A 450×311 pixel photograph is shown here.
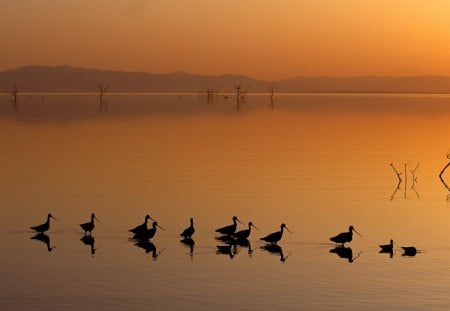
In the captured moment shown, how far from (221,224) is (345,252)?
5058 millimetres

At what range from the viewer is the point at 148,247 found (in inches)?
928

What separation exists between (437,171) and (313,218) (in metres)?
16.2

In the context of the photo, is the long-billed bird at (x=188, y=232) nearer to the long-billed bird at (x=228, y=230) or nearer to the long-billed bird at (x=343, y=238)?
the long-billed bird at (x=228, y=230)

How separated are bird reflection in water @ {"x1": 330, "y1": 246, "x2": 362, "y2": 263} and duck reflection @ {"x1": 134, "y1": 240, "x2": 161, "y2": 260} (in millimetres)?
4572

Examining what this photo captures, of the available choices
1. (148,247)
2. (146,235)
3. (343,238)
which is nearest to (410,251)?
(343,238)

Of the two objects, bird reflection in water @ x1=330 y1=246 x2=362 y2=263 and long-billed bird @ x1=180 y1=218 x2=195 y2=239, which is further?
long-billed bird @ x1=180 y1=218 x2=195 y2=239

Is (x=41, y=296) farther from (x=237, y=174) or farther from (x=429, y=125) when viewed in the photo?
(x=429, y=125)

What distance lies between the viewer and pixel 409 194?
113 ft

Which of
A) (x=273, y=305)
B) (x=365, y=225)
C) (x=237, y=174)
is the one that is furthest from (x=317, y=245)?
(x=237, y=174)

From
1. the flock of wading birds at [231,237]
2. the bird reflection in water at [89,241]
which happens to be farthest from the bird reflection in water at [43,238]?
the bird reflection in water at [89,241]

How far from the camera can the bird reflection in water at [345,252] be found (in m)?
22.6

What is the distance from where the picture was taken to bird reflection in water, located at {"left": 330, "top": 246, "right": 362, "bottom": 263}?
2259 cm

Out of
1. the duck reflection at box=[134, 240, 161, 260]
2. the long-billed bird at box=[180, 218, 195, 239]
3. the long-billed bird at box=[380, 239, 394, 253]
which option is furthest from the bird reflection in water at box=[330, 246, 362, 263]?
the duck reflection at box=[134, 240, 161, 260]

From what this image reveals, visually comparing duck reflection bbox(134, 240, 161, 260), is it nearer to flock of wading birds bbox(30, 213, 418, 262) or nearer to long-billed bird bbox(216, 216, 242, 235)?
flock of wading birds bbox(30, 213, 418, 262)
